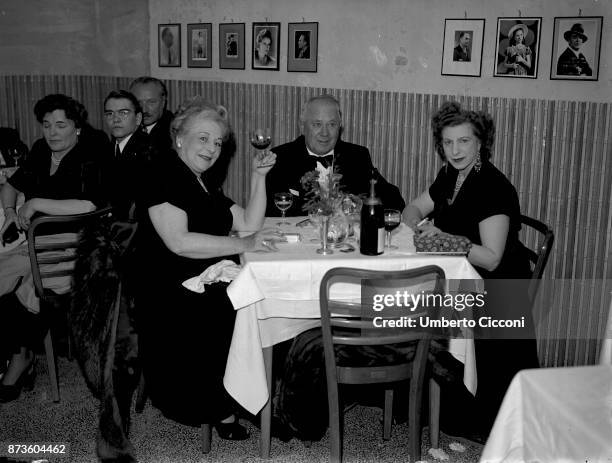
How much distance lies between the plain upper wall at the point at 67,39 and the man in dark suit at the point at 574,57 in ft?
12.0

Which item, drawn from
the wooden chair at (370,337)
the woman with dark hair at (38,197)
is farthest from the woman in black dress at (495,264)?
the woman with dark hair at (38,197)

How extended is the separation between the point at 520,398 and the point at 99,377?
5.94 ft

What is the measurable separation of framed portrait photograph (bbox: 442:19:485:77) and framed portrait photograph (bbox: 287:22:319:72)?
40.2 inches

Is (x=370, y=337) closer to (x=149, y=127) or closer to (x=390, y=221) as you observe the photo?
(x=390, y=221)

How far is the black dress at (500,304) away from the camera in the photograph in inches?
129

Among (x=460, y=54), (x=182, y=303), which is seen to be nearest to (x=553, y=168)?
(x=460, y=54)

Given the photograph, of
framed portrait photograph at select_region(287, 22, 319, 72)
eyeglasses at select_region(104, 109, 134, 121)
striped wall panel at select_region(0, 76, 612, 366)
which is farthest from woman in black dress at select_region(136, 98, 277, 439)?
framed portrait photograph at select_region(287, 22, 319, 72)

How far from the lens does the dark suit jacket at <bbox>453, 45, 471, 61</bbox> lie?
4.52m

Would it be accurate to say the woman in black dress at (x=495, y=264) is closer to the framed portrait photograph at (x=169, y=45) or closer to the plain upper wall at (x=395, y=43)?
the plain upper wall at (x=395, y=43)

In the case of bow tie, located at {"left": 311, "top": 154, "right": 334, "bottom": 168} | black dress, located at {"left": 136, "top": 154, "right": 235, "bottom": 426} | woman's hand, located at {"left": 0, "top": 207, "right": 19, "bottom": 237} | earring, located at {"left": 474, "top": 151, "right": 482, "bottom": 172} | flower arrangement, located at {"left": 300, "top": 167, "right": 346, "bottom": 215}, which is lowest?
black dress, located at {"left": 136, "top": 154, "right": 235, "bottom": 426}

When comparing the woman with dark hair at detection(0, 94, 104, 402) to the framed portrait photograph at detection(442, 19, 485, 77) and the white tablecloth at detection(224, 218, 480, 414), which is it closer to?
the white tablecloth at detection(224, 218, 480, 414)

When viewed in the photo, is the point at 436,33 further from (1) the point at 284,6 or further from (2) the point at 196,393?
(2) the point at 196,393

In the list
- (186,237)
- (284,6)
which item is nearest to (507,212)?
(186,237)

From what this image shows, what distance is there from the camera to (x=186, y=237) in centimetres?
313
